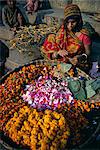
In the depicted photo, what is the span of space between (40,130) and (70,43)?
77.5 inches

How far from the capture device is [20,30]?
696cm

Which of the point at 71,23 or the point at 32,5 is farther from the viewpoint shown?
the point at 32,5

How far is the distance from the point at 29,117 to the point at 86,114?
2.59ft

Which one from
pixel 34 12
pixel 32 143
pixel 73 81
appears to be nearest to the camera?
pixel 32 143

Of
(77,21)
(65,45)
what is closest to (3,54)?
(65,45)

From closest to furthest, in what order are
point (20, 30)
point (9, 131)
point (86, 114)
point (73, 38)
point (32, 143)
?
point (32, 143), point (9, 131), point (86, 114), point (73, 38), point (20, 30)

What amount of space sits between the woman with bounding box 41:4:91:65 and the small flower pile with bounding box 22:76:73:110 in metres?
Result: 0.56

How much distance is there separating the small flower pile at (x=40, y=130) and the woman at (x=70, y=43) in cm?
139

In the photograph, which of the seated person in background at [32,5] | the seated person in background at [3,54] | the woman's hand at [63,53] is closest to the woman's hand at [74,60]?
the woman's hand at [63,53]

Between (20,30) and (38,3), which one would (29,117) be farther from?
(38,3)

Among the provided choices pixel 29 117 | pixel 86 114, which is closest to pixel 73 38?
pixel 86 114

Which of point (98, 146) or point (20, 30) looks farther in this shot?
point (20, 30)

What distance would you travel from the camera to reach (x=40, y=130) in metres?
3.93

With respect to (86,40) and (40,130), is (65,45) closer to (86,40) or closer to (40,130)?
(86,40)
